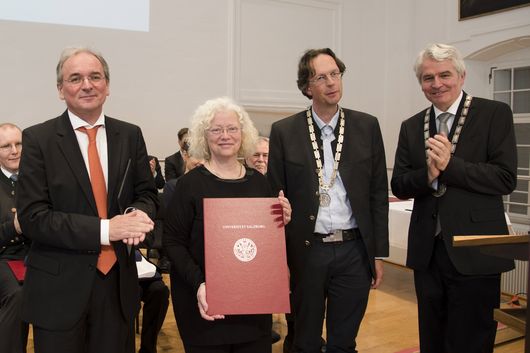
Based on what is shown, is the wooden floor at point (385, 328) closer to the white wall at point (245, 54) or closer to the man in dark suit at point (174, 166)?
the man in dark suit at point (174, 166)

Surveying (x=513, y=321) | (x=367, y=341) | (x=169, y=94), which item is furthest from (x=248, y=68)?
(x=513, y=321)

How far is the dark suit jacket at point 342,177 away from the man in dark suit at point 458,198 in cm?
18

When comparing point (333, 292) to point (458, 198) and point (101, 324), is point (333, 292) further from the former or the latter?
point (101, 324)

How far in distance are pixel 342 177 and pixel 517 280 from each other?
342cm

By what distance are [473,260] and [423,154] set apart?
51 centimetres

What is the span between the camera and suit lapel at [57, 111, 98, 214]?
1.74 metres

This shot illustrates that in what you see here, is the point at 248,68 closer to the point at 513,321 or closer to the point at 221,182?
the point at 221,182

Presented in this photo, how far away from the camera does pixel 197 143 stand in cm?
205

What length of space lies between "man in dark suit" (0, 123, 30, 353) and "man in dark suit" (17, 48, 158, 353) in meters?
1.25

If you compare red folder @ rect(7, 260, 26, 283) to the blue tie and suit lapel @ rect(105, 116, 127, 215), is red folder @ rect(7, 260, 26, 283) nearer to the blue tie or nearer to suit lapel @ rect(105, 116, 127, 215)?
suit lapel @ rect(105, 116, 127, 215)

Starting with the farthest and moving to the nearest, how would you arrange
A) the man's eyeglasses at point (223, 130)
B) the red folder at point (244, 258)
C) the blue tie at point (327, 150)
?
the blue tie at point (327, 150) → the man's eyeglasses at point (223, 130) → the red folder at point (244, 258)

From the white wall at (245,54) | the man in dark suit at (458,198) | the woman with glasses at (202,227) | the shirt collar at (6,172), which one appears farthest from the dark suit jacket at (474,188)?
the white wall at (245,54)

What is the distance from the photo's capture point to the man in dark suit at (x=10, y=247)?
2969mm

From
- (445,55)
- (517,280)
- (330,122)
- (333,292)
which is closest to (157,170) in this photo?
(517,280)
